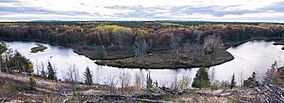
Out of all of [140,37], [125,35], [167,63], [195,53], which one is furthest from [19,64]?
[125,35]

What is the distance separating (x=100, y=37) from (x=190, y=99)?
83041 millimetres

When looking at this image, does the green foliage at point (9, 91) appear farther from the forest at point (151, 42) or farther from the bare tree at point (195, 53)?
the bare tree at point (195, 53)

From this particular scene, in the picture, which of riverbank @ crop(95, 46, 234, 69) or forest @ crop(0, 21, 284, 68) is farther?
forest @ crop(0, 21, 284, 68)

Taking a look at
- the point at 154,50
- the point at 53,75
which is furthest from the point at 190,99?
the point at 154,50

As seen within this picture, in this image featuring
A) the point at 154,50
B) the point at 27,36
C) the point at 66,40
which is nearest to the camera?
the point at 154,50

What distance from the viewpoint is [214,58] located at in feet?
209

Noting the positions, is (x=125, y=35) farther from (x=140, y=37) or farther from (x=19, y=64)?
(x=19, y=64)

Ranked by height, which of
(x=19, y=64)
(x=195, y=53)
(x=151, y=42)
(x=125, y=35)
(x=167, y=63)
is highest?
(x=125, y=35)

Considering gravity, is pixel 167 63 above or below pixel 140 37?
below

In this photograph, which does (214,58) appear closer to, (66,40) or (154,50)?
(154,50)

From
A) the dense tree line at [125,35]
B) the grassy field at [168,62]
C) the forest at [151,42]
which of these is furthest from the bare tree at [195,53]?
the dense tree line at [125,35]

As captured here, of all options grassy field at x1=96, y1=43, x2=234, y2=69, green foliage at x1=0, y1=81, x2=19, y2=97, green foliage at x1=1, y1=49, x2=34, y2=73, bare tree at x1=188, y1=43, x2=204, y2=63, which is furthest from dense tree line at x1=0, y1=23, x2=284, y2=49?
green foliage at x1=0, y1=81, x2=19, y2=97

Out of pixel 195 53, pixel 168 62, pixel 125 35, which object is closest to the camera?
pixel 168 62

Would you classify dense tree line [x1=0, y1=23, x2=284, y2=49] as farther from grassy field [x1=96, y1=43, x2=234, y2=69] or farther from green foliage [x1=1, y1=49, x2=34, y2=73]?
green foliage [x1=1, y1=49, x2=34, y2=73]
